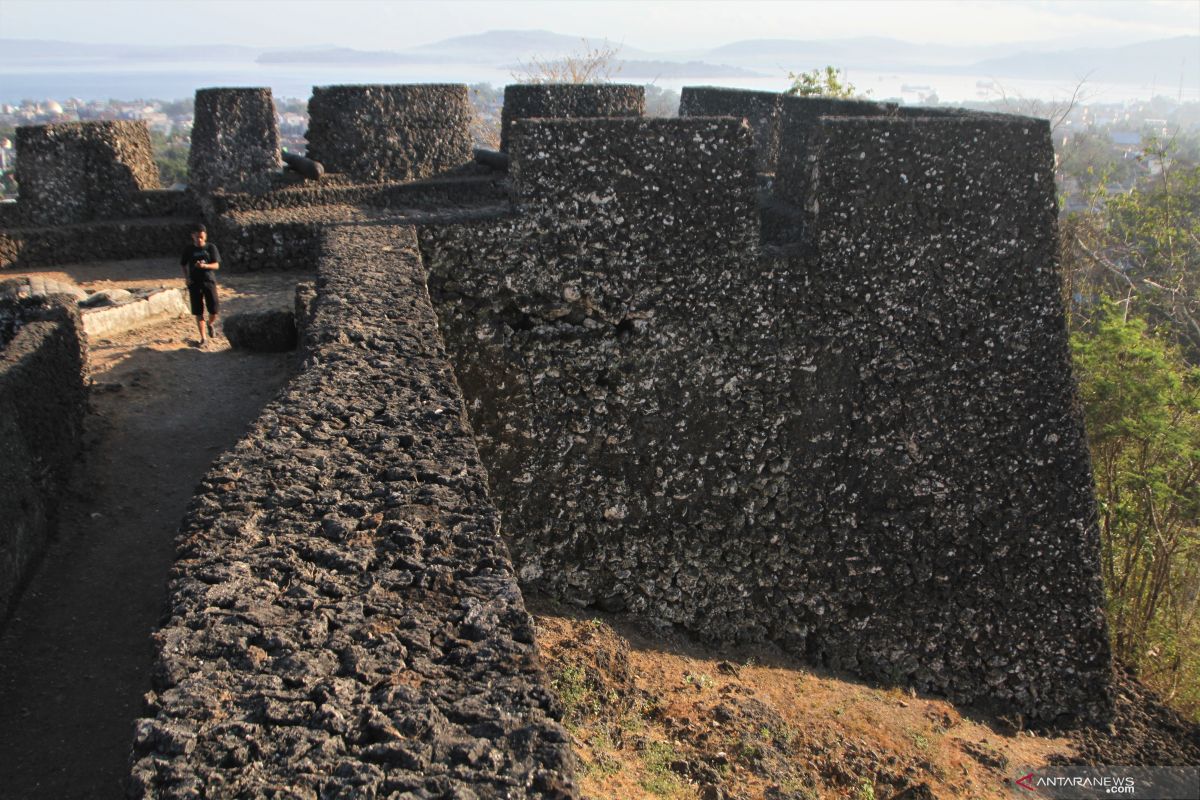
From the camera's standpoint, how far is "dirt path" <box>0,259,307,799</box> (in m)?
3.80

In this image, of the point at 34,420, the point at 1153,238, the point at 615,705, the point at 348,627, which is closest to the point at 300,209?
the point at 34,420

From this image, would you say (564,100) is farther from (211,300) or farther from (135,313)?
(135,313)

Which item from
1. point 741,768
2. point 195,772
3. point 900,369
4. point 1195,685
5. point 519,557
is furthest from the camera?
point 1195,685

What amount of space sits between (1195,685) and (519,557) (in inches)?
265

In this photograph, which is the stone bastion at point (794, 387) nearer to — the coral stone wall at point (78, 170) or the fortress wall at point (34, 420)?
the fortress wall at point (34, 420)

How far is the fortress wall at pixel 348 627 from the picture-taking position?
1.92 metres

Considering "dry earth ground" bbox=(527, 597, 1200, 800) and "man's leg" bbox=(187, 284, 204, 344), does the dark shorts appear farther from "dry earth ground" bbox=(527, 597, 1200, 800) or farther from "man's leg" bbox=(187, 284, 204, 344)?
"dry earth ground" bbox=(527, 597, 1200, 800)

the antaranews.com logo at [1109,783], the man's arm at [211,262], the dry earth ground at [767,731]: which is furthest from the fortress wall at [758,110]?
the antaranews.com logo at [1109,783]

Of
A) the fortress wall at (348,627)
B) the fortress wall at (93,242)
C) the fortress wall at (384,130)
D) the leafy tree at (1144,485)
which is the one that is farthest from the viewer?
the fortress wall at (384,130)

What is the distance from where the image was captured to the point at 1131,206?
14.6 metres

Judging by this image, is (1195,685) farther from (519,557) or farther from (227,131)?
(227,131)

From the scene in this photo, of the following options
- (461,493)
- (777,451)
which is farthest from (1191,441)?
(461,493)

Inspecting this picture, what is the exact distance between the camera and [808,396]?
18.8 ft

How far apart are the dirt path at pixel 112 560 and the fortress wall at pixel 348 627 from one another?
50 centimetres
